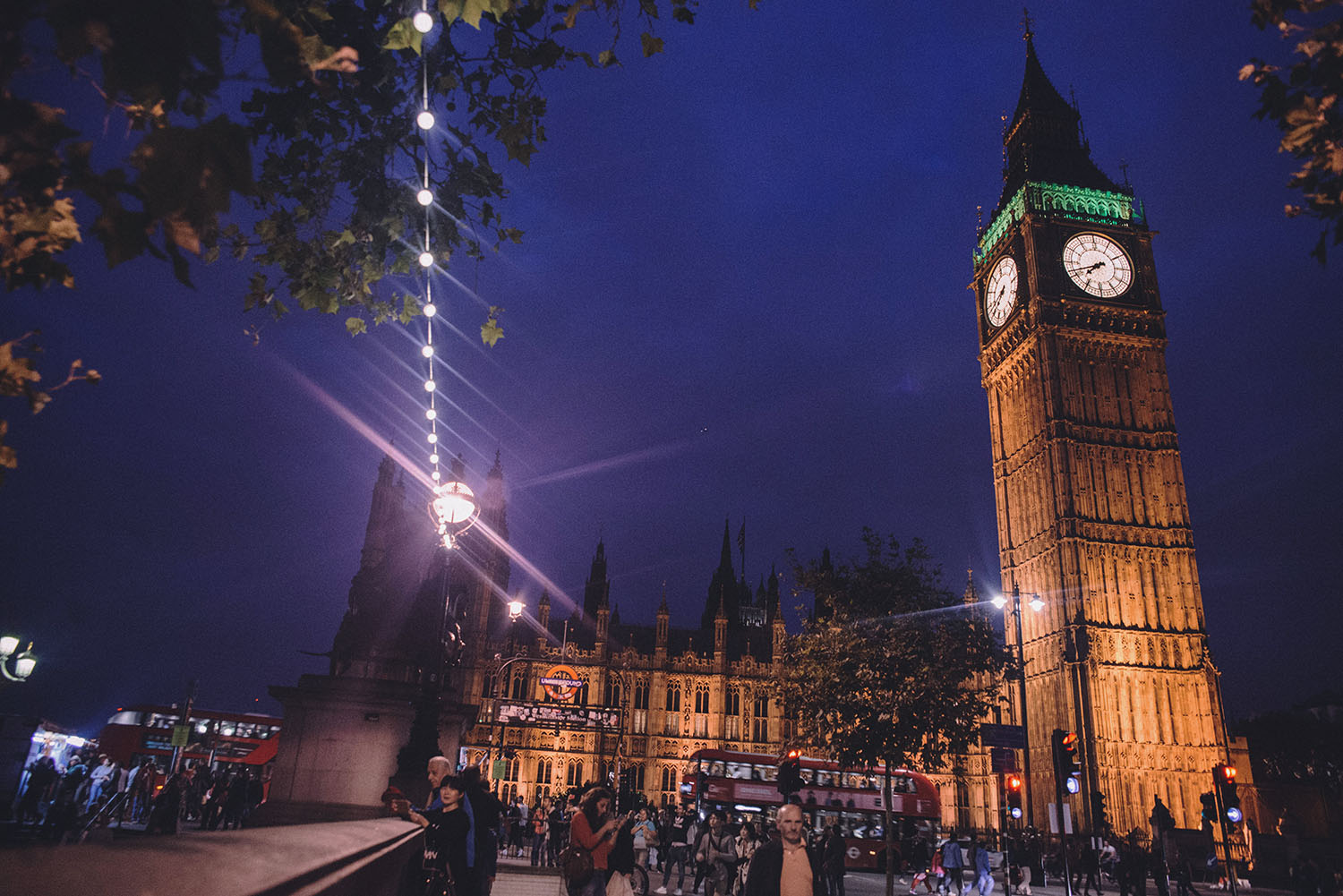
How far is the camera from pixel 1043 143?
211 feet

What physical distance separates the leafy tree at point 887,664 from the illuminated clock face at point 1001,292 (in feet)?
146

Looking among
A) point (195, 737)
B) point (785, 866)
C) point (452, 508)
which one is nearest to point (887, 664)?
point (452, 508)

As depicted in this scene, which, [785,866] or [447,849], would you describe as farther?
[447,849]

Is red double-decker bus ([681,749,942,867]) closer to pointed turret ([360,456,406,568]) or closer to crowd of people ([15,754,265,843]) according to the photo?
crowd of people ([15,754,265,843])

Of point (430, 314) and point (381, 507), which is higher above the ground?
point (381, 507)

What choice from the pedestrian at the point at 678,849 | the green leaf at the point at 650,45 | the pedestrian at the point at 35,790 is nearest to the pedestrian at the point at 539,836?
the pedestrian at the point at 678,849

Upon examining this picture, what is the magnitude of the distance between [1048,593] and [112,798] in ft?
170

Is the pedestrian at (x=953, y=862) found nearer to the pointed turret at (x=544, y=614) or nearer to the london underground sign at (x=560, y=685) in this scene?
the london underground sign at (x=560, y=685)

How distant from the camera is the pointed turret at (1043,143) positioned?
61.4 meters

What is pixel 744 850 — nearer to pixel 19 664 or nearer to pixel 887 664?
pixel 887 664

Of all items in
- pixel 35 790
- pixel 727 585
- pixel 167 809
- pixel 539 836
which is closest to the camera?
pixel 167 809

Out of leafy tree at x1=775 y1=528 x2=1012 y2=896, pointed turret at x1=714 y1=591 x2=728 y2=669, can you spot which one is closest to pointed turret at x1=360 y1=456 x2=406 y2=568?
pointed turret at x1=714 y1=591 x2=728 y2=669

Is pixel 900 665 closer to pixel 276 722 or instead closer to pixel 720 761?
pixel 720 761

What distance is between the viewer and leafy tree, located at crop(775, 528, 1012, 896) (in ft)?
63.0
